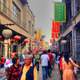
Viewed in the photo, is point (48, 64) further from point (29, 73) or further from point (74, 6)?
point (74, 6)

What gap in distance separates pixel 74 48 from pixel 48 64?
1653 centimetres

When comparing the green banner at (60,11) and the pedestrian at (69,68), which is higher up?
the green banner at (60,11)

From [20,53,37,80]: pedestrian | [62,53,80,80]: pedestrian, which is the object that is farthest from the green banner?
[20,53,37,80]: pedestrian

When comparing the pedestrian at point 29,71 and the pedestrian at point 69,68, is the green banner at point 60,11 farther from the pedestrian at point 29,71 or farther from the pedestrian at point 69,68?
the pedestrian at point 29,71

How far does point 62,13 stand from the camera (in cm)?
3903

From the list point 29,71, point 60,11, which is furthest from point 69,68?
point 60,11

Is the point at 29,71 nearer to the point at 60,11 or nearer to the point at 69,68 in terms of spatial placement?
the point at 69,68

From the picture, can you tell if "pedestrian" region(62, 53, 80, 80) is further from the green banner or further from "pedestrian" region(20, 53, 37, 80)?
the green banner

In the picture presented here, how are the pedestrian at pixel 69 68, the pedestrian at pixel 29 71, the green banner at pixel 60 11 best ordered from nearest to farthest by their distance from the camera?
1. the pedestrian at pixel 29 71
2. the pedestrian at pixel 69 68
3. the green banner at pixel 60 11

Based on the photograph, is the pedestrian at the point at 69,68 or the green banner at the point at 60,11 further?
the green banner at the point at 60,11

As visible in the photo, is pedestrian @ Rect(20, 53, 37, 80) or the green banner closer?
pedestrian @ Rect(20, 53, 37, 80)

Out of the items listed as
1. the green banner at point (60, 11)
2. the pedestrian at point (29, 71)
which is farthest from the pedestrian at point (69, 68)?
the green banner at point (60, 11)

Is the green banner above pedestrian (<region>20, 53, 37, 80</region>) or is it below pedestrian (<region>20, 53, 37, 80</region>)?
above

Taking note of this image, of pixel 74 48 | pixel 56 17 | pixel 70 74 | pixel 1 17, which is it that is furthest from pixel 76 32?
pixel 70 74
